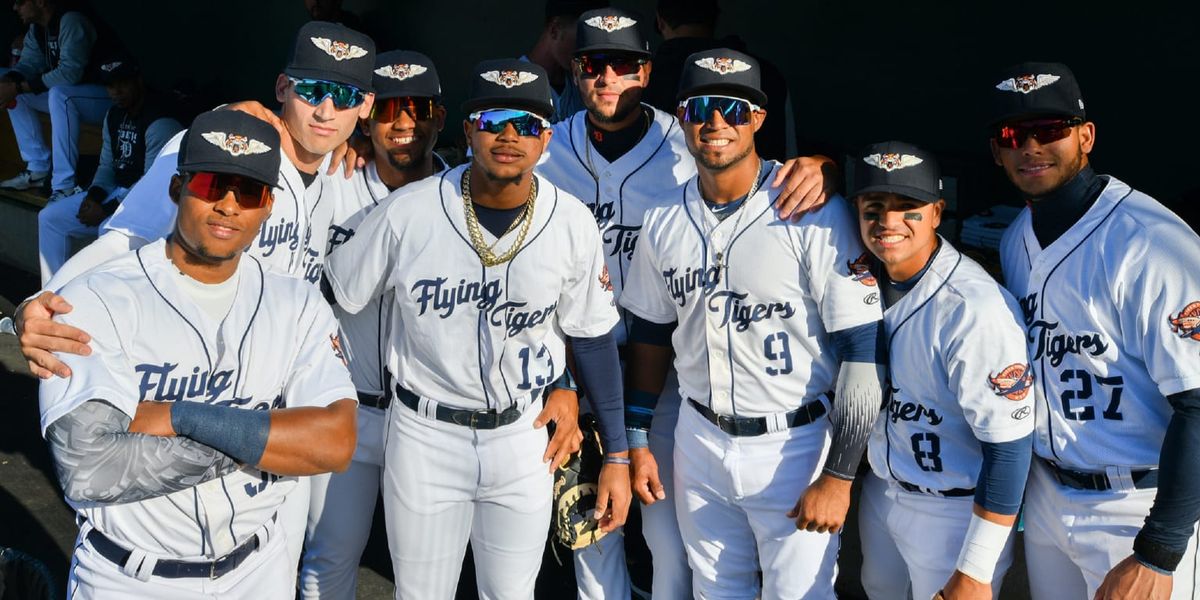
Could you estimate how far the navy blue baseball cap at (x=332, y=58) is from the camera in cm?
336

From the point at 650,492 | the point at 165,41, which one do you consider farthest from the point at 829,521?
the point at 165,41

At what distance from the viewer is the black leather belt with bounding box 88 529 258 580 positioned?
2.74 m

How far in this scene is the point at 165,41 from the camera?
10.5m

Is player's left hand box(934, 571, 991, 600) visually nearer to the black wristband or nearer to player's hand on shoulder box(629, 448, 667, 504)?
the black wristband

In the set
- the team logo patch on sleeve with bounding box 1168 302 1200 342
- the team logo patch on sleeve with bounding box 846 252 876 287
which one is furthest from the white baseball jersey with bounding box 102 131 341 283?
the team logo patch on sleeve with bounding box 1168 302 1200 342

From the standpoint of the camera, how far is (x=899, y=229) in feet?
10.2

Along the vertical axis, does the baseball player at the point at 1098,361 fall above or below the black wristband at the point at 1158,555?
above

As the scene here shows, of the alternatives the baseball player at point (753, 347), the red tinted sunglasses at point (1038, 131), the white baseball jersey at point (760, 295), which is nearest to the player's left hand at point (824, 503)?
the baseball player at point (753, 347)

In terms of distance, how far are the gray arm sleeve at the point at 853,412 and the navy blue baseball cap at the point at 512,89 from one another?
1129 millimetres

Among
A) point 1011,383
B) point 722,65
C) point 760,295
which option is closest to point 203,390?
point 760,295

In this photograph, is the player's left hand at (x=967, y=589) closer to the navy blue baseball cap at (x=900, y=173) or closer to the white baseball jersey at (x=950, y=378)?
the white baseball jersey at (x=950, y=378)

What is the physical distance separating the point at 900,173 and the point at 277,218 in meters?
1.78

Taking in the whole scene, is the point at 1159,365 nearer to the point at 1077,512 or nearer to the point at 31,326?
the point at 1077,512

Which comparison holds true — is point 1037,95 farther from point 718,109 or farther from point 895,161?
point 718,109
